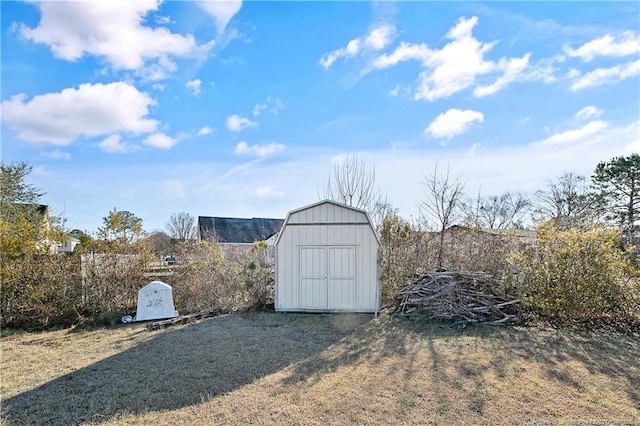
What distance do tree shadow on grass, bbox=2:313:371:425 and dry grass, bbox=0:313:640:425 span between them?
0.02 metres

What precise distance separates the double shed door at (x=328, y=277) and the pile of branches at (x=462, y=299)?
1301mm

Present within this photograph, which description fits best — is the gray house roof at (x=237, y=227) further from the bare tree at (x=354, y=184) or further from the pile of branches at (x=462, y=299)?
the pile of branches at (x=462, y=299)

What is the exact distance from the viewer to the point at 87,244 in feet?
25.3

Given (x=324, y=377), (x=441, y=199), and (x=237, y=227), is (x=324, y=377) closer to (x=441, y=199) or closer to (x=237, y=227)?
(x=441, y=199)

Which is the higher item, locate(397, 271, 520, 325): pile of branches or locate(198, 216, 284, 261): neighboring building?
locate(198, 216, 284, 261): neighboring building

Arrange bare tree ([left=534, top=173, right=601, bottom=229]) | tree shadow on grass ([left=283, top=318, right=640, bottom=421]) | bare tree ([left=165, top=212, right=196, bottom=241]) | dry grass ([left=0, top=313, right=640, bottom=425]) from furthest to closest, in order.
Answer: bare tree ([left=165, top=212, right=196, bottom=241]) → bare tree ([left=534, top=173, right=601, bottom=229]) → tree shadow on grass ([left=283, top=318, right=640, bottom=421]) → dry grass ([left=0, top=313, right=640, bottom=425])

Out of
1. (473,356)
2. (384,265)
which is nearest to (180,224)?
(384,265)

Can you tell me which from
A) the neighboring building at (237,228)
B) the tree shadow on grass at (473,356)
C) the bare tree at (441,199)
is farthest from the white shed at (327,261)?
the neighboring building at (237,228)

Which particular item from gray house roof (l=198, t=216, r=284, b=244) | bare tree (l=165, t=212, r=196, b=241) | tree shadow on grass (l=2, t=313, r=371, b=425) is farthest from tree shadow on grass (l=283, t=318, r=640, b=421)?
bare tree (l=165, t=212, r=196, b=241)

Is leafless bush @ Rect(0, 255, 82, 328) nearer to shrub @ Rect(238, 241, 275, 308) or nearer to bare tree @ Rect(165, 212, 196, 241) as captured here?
shrub @ Rect(238, 241, 275, 308)

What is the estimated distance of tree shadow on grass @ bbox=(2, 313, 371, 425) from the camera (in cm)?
344

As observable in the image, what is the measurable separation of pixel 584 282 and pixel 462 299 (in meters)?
2.05

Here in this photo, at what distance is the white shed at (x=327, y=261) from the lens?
26.2ft

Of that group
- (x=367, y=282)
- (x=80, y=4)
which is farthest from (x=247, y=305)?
(x=80, y=4)
